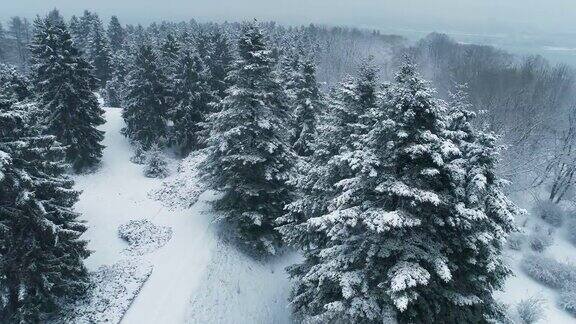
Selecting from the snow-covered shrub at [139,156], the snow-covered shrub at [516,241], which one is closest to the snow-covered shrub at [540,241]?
the snow-covered shrub at [516,241]

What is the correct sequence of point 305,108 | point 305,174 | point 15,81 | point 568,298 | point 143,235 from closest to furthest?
point 305,174 → point 143,235 → point 568,298 → point 15,81 → point 305,108

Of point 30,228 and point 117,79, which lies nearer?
point 30,228

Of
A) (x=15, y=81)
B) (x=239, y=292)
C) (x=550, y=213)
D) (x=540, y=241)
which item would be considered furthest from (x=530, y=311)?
(x=15, y=81)

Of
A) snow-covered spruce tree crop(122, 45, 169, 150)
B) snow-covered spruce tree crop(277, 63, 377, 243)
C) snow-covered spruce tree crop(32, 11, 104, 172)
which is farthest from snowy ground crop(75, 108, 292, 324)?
snow-covered spruce tree crop(122, 45, 169, 150)

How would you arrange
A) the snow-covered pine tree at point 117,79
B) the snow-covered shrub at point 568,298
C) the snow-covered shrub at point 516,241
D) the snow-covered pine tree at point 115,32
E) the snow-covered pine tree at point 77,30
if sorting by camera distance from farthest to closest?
the snow-covered pine tree at point 115,32, the snow-covered pine tree at point 77,30, the snow-covered pine tree at point 117,79, the snow-covered shrub at point 516,241, the snow-covered shrub at point 568,298

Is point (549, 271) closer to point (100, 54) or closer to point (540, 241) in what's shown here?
point (540, 241)

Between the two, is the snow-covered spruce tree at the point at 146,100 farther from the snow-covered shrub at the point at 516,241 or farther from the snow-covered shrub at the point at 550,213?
the snow-covered shrub at the point at 550,213
